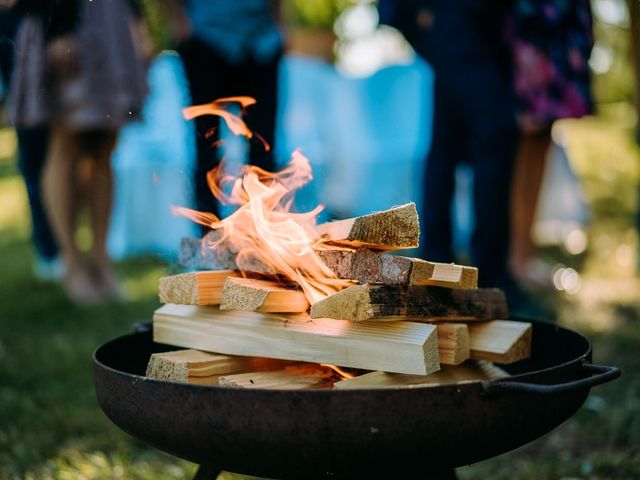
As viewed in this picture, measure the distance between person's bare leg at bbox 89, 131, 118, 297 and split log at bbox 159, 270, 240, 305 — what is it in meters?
2.48

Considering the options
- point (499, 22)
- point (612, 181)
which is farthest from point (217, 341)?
point (612, 181)

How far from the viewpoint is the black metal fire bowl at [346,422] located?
1137 millimetres

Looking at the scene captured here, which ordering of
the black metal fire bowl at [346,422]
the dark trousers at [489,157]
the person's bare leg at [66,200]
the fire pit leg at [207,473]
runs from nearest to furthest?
the black metal fire bowl at [346,422] → the fire pit leg at [207,473] → the dark trousers at [489,157] → the person's bare leg at [66,200]

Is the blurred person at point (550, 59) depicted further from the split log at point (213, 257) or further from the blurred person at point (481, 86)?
the split log at point (213, 257)

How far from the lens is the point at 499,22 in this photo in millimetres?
3180

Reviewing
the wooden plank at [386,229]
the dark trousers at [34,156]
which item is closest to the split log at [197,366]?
the wooden plank at [386,229]

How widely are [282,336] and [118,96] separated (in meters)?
2.49

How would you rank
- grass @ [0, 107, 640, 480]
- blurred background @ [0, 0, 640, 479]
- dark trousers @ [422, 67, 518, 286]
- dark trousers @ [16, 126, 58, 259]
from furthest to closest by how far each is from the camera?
dark trousers @ [16, 126, 58, 259] < dark trousers @ [422, 67, 518, 286] < blurred background @ [0, 0, 640, 479] < grass @ [0, 107, 640, 480]

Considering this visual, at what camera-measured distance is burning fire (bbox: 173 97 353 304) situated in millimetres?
1467

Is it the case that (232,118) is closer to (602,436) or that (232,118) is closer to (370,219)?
(370,219)

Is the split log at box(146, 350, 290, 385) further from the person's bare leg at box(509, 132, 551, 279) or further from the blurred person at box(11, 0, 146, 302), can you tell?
the person's bare leg at box(509, 132, 551, 279)

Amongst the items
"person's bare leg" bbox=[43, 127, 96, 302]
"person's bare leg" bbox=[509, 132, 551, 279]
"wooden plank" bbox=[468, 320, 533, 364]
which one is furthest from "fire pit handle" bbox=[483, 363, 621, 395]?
"person's bare leg" bbox=[43, 127, 96, 302]

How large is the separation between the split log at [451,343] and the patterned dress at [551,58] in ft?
6.61

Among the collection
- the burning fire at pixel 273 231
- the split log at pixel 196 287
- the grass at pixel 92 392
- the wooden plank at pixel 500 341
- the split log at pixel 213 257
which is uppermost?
the burning fire at pixel 273 231
